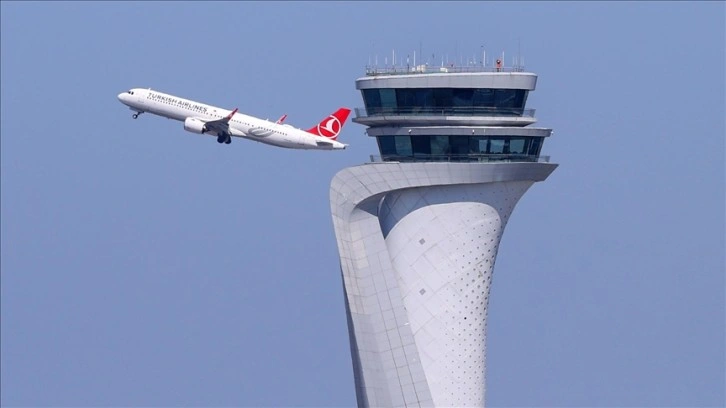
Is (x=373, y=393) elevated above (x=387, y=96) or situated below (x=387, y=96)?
below

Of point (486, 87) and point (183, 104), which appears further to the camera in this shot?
point (183, 104)

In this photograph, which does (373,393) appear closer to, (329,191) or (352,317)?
(352,317)

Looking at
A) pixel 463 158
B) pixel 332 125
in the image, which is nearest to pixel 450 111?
pixel 463 158

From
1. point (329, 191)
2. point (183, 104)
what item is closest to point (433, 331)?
point (329, 191)

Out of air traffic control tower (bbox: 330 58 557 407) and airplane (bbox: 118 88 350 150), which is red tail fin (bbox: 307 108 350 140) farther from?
air traffic control tower (bbox: 330 58 557 407)

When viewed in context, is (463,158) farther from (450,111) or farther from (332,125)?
(332,125)

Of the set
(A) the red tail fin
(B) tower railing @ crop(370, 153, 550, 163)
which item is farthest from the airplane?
(B) tower railing @ crop(370, 153, 550, 163)

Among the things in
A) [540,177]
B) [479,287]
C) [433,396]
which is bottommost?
[433,396]
